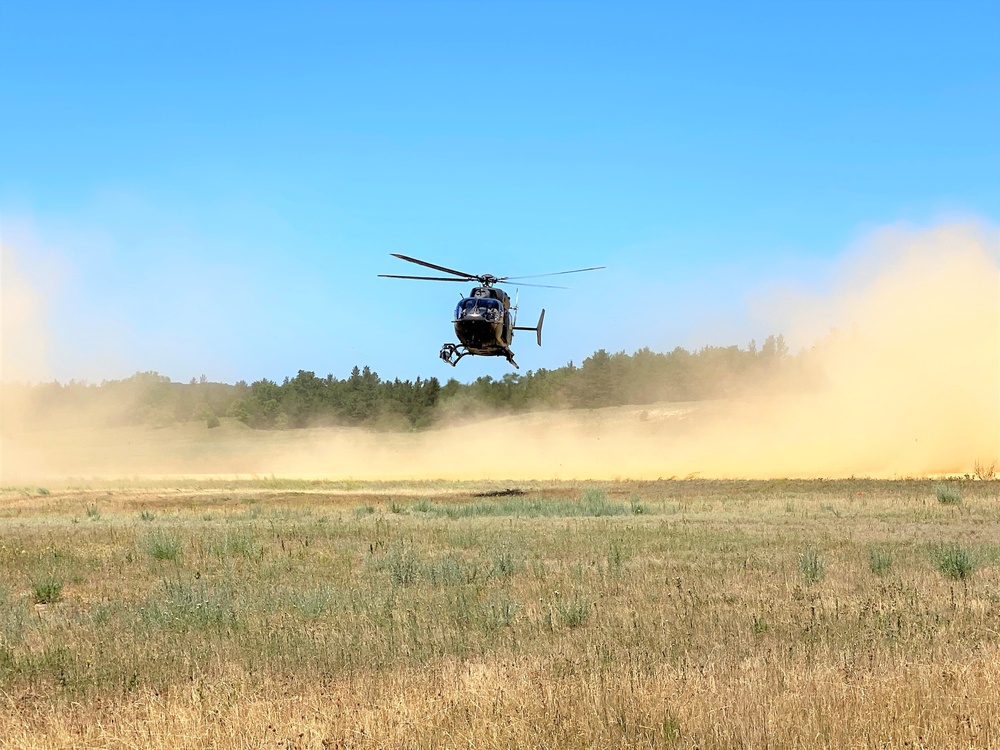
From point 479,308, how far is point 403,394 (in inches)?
4234

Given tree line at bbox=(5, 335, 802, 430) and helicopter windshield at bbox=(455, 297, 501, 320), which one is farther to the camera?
tree line at bbox=(5, 335, 802, 430)

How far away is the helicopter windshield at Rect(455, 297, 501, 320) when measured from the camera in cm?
3603

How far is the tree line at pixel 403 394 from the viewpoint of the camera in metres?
132

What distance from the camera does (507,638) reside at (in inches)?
412

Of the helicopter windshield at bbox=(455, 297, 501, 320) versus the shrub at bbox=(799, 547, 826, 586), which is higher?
the helicopter windshield at bbox=(455, 297, 501, 320)

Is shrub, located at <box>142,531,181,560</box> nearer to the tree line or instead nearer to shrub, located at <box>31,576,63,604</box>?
shrub, located at <box>31,576,63,604</box>

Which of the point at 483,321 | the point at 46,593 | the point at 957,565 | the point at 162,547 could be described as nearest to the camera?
the point at 46,593

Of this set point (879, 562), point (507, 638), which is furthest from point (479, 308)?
point (507, 638)

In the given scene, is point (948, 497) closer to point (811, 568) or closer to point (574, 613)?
point (811, 568)

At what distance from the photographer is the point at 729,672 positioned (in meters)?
8.52

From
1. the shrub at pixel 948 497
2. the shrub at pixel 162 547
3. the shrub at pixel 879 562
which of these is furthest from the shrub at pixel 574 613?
the shrub at pixel 948 497

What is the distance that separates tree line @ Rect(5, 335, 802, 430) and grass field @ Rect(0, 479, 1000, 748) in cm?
10708

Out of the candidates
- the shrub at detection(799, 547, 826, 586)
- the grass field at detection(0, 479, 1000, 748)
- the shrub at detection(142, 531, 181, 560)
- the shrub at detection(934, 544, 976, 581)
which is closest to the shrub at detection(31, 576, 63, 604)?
the grass field at detection(0, 479, 1000, 748)

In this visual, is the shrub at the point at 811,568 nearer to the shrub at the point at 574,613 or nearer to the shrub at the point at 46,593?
the shrub at the point at 574,613
